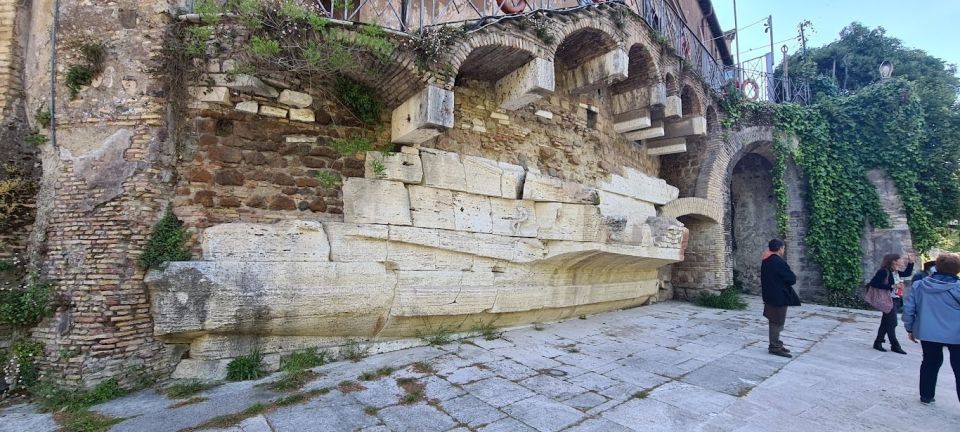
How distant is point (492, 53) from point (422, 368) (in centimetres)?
A: 333

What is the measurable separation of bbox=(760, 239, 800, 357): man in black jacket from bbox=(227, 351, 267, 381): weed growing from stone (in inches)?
196

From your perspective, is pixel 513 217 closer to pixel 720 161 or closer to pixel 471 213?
pixel 471 213

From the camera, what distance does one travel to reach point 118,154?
3.81m

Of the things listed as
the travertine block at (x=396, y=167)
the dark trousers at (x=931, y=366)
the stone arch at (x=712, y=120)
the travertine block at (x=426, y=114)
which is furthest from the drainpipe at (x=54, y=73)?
the stone arch at (x=712, y=120)

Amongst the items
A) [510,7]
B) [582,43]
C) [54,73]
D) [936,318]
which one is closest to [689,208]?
[582,43]

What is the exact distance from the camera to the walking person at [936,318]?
10.7 feet

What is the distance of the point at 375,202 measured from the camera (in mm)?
4488

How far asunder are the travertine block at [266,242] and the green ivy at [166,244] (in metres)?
0.16

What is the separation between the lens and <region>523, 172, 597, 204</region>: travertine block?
17.9 ft

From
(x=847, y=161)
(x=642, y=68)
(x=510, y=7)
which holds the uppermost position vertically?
(x=510, y=7)

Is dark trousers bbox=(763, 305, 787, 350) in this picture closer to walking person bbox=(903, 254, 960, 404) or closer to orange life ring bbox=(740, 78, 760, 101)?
walking person bbox=(903, 254, 960, 404)

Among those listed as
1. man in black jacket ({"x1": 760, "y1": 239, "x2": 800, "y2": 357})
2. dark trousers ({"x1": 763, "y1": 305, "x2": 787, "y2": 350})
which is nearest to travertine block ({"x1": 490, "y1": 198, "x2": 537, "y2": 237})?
man in black jacket ({"x1": 760, "y1": 239, "x2": 800, "y2": 357})

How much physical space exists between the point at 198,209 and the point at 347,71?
183cm

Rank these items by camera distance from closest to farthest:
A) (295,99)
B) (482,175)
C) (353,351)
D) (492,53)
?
(295,99)
(353,351)
(492,53)
(482,175)
